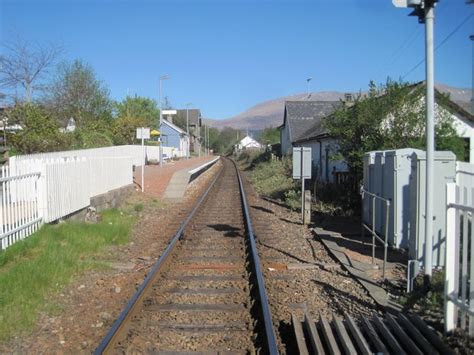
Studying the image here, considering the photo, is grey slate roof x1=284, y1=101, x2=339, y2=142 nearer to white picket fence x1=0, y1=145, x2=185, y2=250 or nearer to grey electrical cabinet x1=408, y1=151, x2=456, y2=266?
white picket fence x1=0, y1=145, x2=185, y2=250

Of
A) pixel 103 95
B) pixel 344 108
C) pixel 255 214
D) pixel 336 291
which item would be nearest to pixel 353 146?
pixel 344 108

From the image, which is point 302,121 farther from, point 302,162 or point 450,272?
point 450,272

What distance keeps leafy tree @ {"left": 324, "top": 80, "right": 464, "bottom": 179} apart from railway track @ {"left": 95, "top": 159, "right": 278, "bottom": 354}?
221 inches

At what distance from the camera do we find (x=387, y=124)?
14.5 meters

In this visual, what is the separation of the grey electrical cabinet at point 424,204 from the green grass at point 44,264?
5184mm

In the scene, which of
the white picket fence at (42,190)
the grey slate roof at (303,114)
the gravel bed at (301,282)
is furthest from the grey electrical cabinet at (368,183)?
the grey slate roof at (303,114)

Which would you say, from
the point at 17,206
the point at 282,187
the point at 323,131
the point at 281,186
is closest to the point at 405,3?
the point at 17,206

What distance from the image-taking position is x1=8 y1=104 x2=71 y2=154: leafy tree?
2441 cm

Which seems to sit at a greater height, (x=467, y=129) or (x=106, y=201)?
(x=467, y=129)

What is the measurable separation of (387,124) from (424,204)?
670 cm

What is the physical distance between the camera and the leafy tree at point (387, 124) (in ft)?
45.3

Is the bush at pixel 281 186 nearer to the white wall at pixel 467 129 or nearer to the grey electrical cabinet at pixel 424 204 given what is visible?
the white wall at pixel 467 129

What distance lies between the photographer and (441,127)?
556 inches

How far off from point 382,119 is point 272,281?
8300 millimetres
